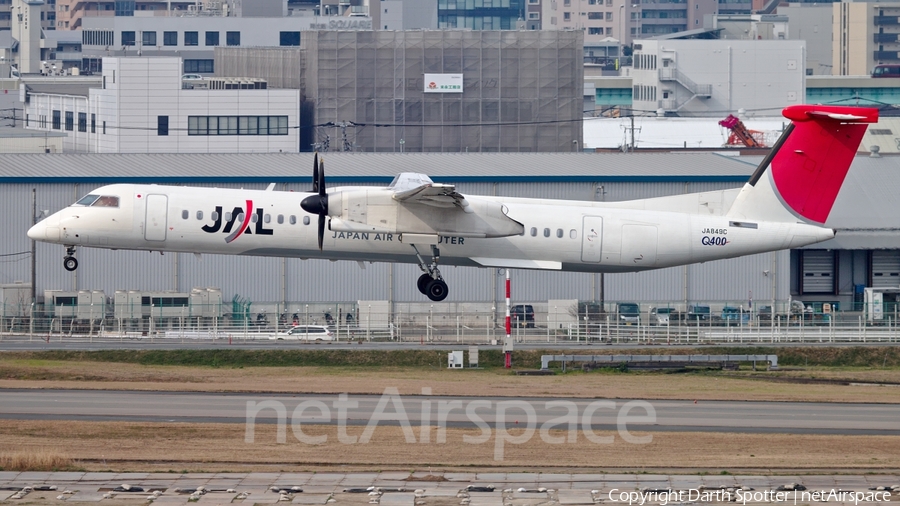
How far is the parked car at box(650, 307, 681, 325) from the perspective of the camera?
6188 cm

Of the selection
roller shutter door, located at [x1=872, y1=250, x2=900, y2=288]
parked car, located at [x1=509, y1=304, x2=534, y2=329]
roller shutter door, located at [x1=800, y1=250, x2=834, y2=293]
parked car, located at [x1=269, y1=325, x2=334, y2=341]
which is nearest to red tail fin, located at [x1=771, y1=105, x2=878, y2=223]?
parked car, located at [x1=509, y1=304, x2=534, y2=329]

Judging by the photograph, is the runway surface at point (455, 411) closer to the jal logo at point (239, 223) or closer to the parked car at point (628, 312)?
the jal logo at point (239, 223)

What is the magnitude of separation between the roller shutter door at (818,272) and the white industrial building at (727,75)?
234 ft

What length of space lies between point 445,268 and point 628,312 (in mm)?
10093

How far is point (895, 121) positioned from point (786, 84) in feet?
89.0

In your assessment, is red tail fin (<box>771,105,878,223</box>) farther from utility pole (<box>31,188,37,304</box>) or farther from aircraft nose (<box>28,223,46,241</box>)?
utility pole (<box>31,188,37,304</box>)

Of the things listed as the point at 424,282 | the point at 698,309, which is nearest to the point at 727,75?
the point at 698,309

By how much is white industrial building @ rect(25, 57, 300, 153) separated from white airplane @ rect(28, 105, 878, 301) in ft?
215

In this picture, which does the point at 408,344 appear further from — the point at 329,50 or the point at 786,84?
the point at 786,84

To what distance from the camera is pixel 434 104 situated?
105500mm

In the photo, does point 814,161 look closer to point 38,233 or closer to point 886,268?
point 38,233

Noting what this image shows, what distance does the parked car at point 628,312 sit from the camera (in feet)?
210

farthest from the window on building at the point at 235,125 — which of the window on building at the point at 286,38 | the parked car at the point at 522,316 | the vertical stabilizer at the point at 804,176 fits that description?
the vertical stabilizer at the point at 804,176

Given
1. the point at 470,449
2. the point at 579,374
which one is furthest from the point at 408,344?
A: the point at 470,449
